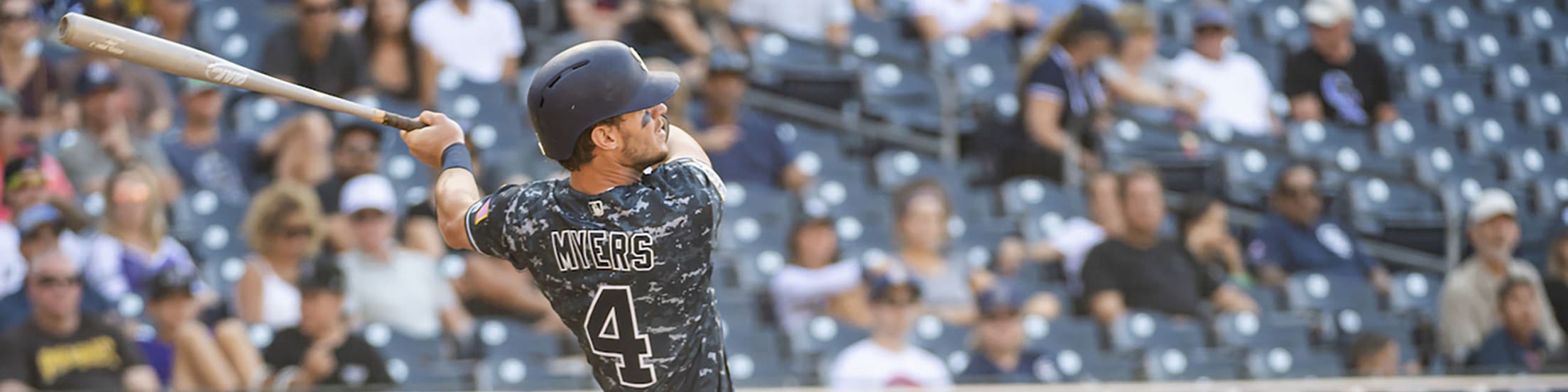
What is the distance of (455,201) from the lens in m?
3.08

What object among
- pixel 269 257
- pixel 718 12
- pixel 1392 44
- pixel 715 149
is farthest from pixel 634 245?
pixel 1392 44

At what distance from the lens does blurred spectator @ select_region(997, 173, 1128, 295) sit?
7.39 metres

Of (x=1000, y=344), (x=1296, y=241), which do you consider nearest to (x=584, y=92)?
(x=1000, y=344)

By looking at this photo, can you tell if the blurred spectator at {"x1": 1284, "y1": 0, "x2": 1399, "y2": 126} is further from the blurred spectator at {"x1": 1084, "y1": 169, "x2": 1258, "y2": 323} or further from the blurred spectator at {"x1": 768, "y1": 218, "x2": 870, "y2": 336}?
the blurred spectator at {"x1": 768, "y1": 218, "x2": 870, "y2": 336}

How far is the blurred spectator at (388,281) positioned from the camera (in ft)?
21.1

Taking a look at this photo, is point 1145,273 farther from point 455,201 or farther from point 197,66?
point 197,66

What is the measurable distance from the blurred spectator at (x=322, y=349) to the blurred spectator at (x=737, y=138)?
1.86m

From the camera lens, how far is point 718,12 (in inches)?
321

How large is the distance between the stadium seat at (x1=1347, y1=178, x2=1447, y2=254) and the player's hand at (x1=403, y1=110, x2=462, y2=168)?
615 cm

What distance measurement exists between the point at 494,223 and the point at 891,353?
143 inches

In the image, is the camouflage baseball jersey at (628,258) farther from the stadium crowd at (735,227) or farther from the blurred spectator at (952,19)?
the blurred spectator at (952,19)

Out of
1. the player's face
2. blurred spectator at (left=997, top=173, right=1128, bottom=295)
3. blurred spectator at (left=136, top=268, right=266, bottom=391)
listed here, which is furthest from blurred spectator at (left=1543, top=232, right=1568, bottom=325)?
the player's face

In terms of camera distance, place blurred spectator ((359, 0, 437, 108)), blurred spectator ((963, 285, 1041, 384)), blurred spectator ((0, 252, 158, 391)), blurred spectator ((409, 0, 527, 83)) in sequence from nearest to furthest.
Result: blurred spectator ((0, 252, 158, 391)) < blurred spectator ((963, 285, 1041, 384)) < blurred spectator ((359, 0, 437, 108)) < blurred spectator ((409, 0, 527, 83))

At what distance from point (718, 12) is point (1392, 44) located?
13.9 ft
